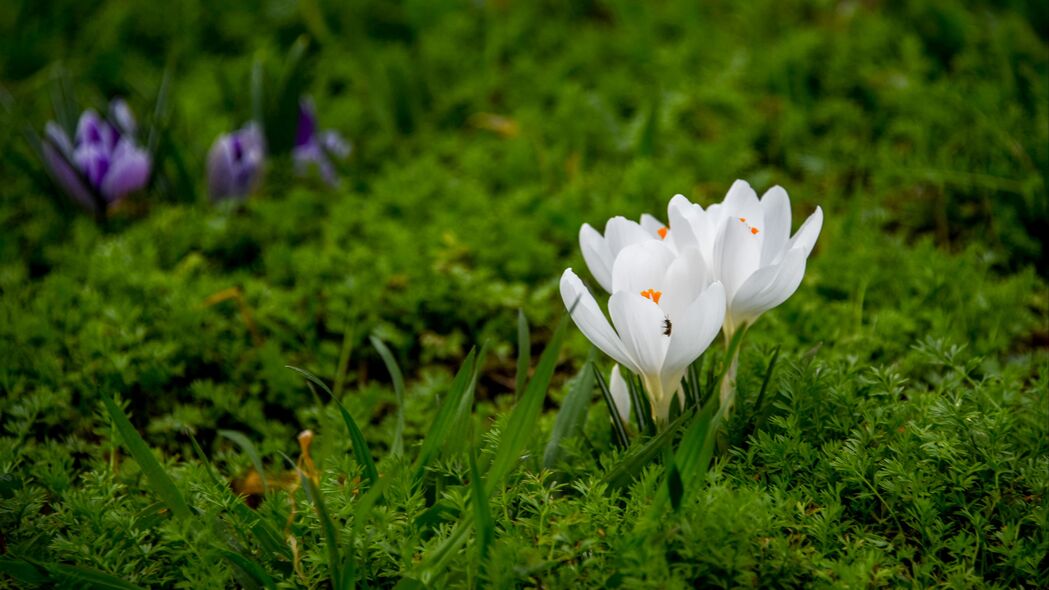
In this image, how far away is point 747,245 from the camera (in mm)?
1320

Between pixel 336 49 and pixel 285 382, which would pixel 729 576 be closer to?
pixel 285 382

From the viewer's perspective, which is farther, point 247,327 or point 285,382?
point 247,327

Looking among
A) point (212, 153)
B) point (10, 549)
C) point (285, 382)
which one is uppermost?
point (212, 153)

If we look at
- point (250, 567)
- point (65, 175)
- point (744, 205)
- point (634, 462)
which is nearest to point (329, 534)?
point (250, 567)

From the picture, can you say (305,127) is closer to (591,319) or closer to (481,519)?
(591,319)

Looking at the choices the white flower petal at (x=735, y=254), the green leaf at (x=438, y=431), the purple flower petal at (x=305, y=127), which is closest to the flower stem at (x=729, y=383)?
the white flower petal at (x=735, y=254)

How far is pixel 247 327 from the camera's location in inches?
84.7

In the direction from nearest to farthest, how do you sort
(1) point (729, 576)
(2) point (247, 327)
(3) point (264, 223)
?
(1) point (729, 576) < (2) point (247, 327) < (3) point (264, 223)

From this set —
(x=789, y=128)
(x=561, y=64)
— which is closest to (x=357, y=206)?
(x=561, y=64)

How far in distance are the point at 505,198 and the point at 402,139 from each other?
1.98 feet

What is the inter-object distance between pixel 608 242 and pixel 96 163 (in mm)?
1724

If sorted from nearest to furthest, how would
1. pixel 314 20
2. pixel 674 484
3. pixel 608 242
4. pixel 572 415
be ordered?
pixel 674 484 < pixel 608 242 < pixel 572 415 < pixel 314 20

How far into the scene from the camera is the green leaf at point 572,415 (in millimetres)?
1524

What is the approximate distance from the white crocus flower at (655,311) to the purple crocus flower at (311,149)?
5.32 feet
